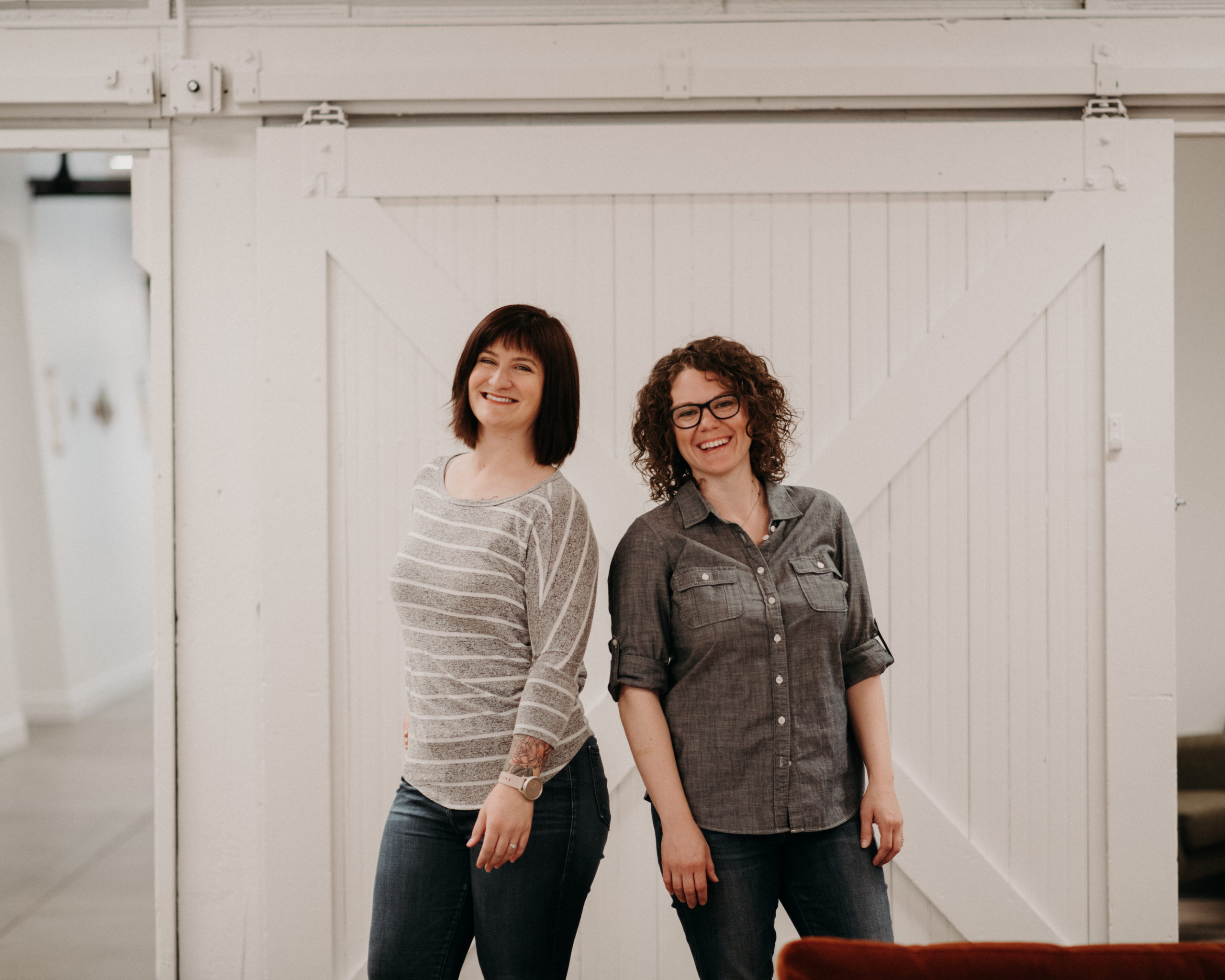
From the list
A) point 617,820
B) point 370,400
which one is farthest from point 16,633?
point 617,820

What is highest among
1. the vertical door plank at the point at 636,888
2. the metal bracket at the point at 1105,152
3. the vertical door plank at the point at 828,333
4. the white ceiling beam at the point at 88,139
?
the white ceiling beam at the point at 88,139

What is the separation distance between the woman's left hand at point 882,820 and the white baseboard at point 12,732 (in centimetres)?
522

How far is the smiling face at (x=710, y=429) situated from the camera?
1450 millimetres

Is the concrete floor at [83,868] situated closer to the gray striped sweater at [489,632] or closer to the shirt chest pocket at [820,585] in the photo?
the gray striped sweater at [489,632]

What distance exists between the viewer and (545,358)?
4.88 ft

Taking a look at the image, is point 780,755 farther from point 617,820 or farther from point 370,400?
point 370,400

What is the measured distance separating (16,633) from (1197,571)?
21.6 ft

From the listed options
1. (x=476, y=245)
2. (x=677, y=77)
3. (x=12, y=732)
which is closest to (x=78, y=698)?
(x=12, y=732)

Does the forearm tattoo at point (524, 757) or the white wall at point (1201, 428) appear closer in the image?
the forearm tattoo at point (524, 757)

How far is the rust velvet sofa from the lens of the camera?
3.03 feet

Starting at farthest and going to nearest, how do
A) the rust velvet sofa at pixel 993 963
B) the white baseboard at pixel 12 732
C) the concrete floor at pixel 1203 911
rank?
1. the white baseboard at pixel 12 732
2. the concrete floor at pixel 1203 911
3. the rust velvet sofa at pixel 993 963

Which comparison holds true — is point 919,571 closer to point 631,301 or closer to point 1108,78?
point 631,301

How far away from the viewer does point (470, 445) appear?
1566mm

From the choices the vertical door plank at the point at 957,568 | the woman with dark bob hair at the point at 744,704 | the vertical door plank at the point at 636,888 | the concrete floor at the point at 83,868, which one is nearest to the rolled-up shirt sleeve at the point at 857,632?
the woman with dark bob hair at the point at 744,704
